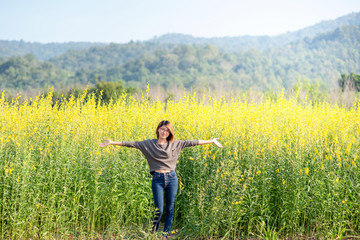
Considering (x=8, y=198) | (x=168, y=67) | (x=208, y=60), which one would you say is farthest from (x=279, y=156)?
(x=208, y=60)

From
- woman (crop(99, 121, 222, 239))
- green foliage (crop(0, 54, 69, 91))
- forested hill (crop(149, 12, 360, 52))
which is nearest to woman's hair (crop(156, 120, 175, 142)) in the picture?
woman (crop(99, 121, 222, 239))

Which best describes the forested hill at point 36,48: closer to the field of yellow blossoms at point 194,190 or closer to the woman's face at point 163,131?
the field of yellow blossoms at point 194,190

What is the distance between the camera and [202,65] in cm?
8219

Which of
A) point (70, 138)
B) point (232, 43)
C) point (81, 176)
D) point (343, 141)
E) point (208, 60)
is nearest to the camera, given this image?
point (81, 176)

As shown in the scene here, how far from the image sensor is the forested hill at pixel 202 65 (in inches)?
2501

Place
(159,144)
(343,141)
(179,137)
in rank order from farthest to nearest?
(179,137) → (343,141) → (159,144)

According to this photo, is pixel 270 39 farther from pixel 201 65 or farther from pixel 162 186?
pixel 162 186

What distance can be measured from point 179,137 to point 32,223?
2.90m

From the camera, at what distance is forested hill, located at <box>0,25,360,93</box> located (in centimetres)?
6353

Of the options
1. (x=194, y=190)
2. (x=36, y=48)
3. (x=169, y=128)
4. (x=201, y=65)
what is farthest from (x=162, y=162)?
(x=36, y=48)

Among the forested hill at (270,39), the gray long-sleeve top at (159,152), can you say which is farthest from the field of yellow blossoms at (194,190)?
the forested hill at (270,39)

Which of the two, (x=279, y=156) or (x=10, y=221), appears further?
(x=279, y=156)

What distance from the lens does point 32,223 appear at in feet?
16.1

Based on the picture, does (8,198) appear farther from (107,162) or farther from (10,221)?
(107,162)
